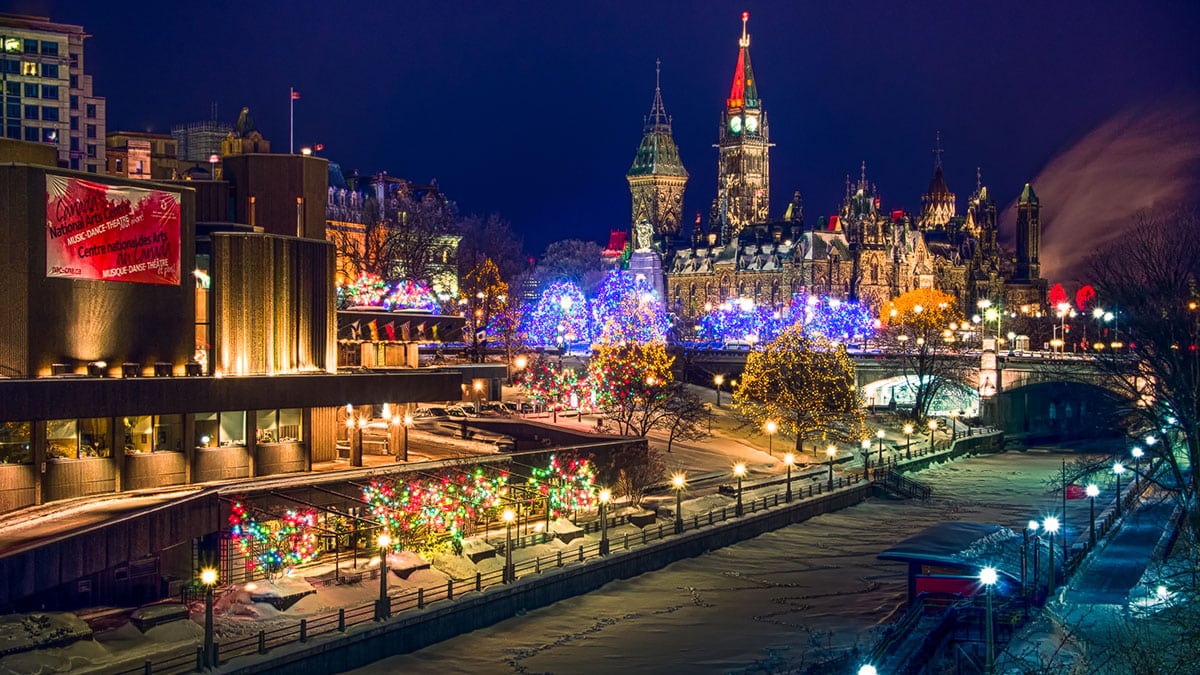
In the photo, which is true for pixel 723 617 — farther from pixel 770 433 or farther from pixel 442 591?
pixel 770 433

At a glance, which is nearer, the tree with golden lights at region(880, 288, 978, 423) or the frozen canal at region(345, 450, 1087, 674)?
the frozen canal at region(345, 450, 1087, 674)

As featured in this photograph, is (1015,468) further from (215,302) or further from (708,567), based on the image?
(215,302)

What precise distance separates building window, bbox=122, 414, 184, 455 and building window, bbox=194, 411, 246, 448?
0.83m

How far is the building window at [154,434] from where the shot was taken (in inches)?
1745

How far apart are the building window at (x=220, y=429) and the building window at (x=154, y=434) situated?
Result: 826 mm

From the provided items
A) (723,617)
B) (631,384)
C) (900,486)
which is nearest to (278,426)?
(723,617)

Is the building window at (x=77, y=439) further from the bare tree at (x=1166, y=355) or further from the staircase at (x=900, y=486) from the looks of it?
the staircase at (x=900, y=486)

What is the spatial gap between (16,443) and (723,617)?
22758mm

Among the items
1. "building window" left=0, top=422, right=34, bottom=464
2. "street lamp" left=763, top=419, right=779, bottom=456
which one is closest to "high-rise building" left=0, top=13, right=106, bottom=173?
"street lamp" left=763, top=419, right=779, bottom=456

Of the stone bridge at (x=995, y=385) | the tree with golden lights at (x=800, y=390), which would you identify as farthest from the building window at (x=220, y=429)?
the stone bridge at (x=995, y=385)

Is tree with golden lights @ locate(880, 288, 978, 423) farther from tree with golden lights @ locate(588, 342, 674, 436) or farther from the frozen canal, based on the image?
the frozen canal

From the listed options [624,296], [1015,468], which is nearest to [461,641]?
[1015,468]

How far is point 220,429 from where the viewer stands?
46.7 m

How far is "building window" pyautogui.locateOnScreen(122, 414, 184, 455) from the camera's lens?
44312mm
